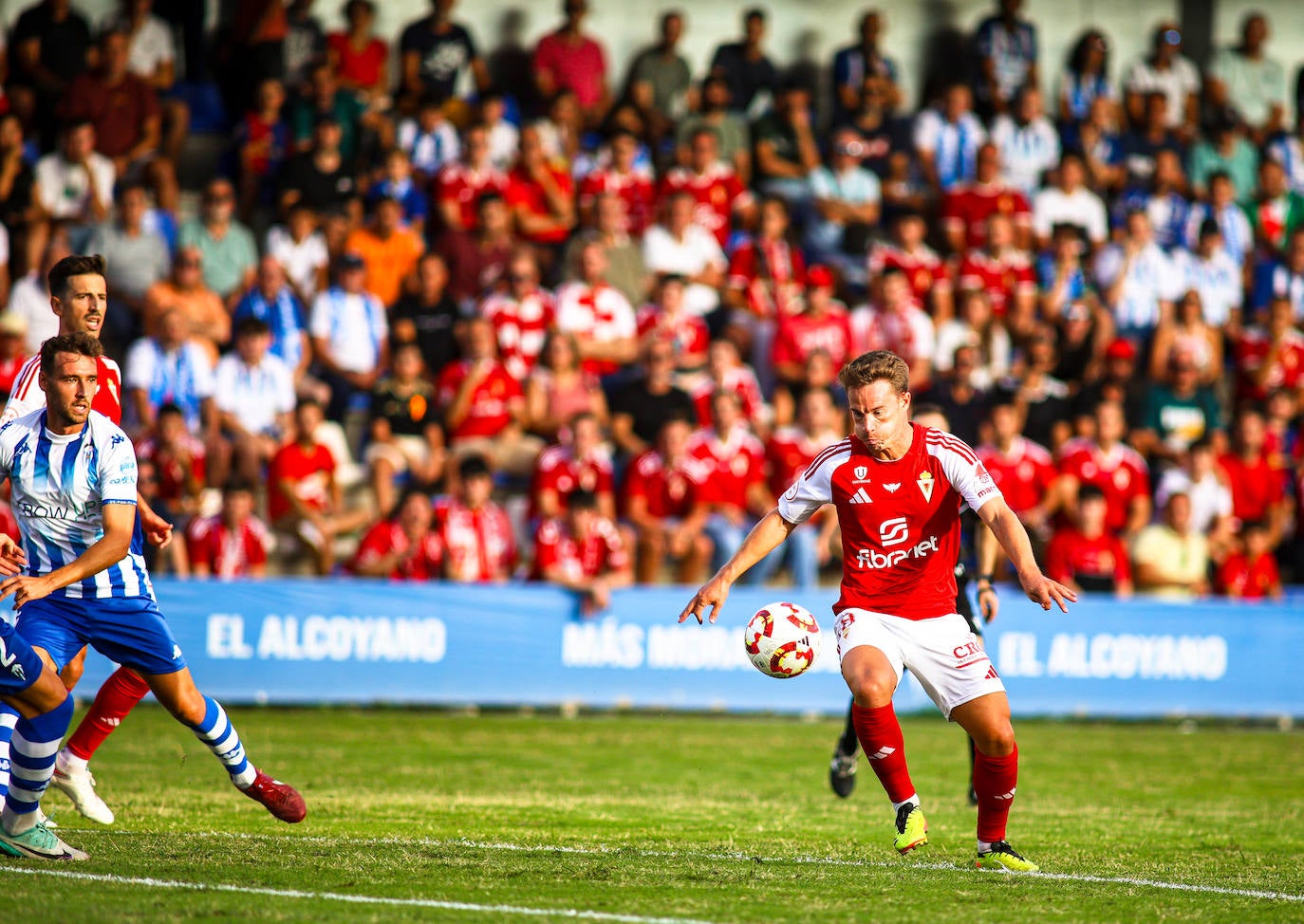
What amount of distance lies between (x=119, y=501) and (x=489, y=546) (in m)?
8.27

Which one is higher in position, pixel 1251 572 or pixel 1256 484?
pixel 1256 484

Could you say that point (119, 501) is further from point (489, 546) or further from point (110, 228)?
point (110, 228)

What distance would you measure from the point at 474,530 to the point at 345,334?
112 inches

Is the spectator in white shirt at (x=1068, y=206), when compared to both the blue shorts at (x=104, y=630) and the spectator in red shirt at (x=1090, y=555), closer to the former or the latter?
the spectator in red shirt at (x=1090, y=555)

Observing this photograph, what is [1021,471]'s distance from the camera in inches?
634

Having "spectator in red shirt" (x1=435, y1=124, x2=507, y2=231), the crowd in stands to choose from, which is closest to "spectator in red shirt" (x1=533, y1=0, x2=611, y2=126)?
the crowd in stands

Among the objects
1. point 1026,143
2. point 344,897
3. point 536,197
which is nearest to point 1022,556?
point 344,897

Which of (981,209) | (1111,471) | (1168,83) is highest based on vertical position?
(1168,83)

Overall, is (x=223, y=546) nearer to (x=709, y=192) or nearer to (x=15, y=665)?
(x=709, y=192)

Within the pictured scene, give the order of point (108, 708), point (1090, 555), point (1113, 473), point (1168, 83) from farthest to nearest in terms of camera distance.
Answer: point (1168, 83), point (1113, 473), point (1090, 555), point (108, 708)

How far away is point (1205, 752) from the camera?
523 inches

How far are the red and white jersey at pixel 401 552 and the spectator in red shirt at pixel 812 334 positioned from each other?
447 cm

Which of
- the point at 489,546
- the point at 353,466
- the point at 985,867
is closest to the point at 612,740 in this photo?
the point at 489,546

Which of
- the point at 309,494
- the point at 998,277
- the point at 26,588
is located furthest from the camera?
the point at 998,277
